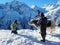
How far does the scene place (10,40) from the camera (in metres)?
13.2

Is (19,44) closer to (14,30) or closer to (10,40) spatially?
(10,40)

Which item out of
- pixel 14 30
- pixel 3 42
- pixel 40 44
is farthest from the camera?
pixel 14 30

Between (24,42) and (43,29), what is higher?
(43,29)

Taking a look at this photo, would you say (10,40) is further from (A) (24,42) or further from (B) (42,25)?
(B) (42,25)

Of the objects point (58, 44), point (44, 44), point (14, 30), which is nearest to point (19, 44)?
point (44, 44)

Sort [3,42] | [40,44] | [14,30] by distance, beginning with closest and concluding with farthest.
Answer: [40,44]
[3,42]
[14,30]

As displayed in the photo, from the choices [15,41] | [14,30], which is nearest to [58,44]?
[15,41]

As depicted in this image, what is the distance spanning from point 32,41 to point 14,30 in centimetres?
338

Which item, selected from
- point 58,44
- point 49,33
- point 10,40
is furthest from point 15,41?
point 49,33

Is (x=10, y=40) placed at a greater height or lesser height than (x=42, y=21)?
lesser

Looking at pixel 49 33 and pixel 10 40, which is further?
pixel 49 33

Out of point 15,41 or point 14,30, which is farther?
point 14,30

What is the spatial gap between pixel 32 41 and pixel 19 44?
A: 1143mm

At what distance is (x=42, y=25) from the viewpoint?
41.2 feet
